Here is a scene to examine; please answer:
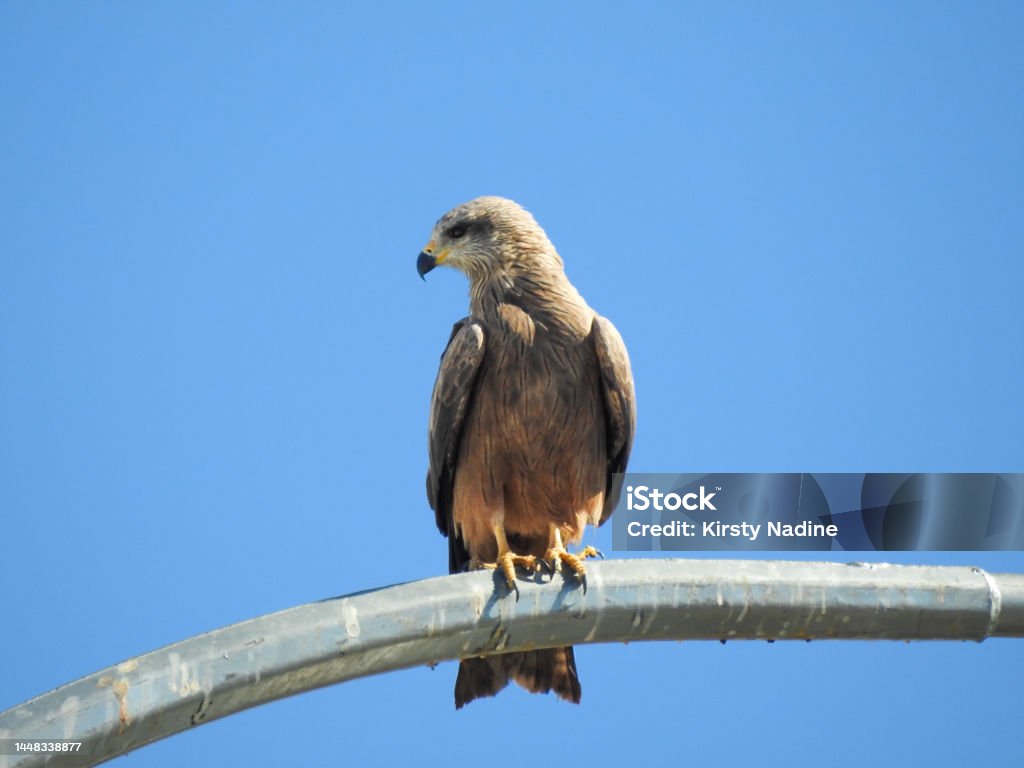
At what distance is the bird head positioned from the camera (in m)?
7.64

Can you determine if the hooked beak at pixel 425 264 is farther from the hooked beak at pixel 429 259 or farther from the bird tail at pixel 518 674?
the bird tail at pixel 518 674

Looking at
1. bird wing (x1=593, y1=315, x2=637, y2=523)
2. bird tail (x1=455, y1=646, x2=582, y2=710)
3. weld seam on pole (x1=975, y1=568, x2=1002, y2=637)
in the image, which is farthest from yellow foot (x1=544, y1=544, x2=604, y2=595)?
weld seam on pole (x1=975, y1=568, x2=1002, y2=637)

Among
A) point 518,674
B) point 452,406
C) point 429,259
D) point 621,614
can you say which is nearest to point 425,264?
point 429,259

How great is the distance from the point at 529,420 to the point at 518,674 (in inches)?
50.1

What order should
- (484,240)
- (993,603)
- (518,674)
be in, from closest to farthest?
(993,603) < (518,674) < (484,240)

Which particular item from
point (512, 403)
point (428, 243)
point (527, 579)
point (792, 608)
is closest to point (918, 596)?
point (792, 608)

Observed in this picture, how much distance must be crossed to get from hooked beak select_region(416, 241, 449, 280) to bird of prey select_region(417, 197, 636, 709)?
48cm

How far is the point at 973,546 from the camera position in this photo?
739 centimetres

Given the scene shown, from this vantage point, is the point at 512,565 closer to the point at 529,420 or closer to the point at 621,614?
the point at 621,614

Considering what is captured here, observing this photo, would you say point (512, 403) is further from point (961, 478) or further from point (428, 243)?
point (961, 478)

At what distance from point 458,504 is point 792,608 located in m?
3.10

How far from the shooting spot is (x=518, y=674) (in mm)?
6469

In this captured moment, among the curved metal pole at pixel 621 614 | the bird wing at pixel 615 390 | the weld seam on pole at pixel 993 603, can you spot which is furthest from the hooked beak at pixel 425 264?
the weld seam on pole at pixel 993 603

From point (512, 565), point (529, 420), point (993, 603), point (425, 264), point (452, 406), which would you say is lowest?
point (993, 603)
